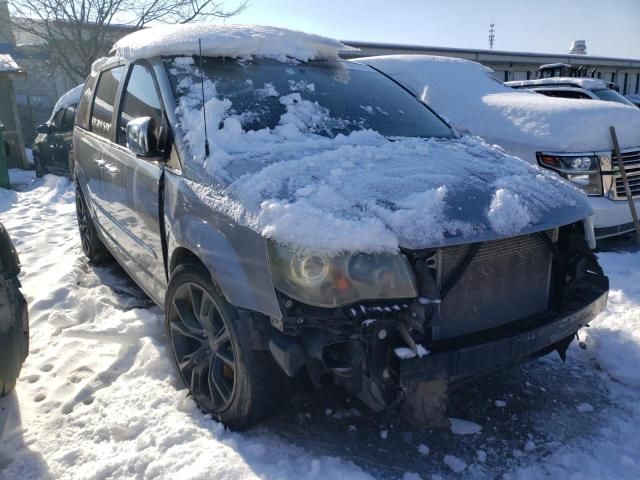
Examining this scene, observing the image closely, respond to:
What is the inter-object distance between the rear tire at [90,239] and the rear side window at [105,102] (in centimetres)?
92

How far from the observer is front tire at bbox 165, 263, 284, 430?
238cm

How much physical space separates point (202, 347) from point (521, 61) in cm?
2443

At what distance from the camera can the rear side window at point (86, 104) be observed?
187 inches

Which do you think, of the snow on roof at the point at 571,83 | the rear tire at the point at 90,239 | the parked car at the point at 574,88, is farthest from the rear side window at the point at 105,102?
the snow on roof at the point at 571,83

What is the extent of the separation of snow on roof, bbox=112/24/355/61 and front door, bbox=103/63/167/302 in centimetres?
16

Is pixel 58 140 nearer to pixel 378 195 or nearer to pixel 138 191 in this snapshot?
pixel 138 191

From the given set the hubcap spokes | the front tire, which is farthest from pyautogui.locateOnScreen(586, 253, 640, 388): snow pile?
the hubcap spokes

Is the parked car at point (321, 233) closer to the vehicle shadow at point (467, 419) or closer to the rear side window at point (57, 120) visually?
the vehicle shadow at point (467, 419)

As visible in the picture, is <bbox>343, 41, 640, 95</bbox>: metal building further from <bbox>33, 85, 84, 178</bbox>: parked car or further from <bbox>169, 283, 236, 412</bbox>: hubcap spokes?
<bbox>169, 283, 236, 412</bbox>: hubcap spokes

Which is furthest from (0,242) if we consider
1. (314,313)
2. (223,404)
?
(314,313)

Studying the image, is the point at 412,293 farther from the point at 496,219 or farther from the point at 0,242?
the point at 0,242

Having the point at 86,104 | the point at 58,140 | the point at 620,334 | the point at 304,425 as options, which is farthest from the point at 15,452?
the point at 58,140

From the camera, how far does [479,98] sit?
20.5ft

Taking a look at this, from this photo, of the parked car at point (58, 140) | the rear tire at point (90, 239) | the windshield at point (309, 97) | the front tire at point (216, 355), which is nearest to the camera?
the front tire at point (216, 355)
